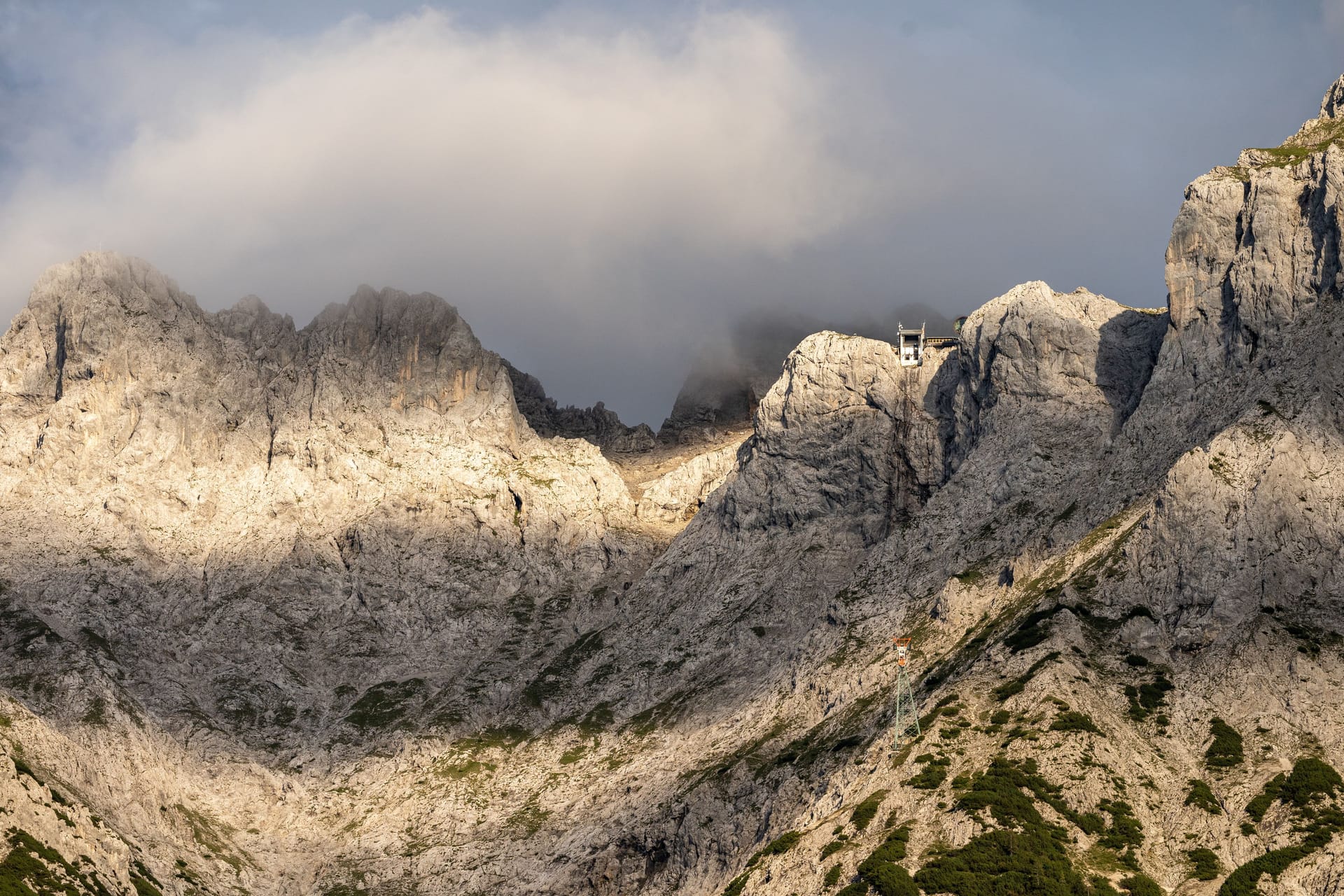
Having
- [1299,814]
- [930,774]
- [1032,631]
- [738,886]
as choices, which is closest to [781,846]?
[738,886]

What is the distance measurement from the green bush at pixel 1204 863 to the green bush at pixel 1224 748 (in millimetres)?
14897

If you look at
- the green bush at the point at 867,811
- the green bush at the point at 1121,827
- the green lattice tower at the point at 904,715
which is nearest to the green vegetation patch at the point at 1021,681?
the green lattice tower at the point at 904,715

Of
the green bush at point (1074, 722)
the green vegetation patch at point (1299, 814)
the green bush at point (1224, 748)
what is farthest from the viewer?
the green bush at point (1074, 722)

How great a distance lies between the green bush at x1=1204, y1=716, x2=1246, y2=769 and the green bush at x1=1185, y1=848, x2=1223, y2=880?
48.9ft

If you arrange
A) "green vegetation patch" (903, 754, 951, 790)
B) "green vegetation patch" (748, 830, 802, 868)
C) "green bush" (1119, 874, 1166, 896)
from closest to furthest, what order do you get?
1. "green bush" (1119, 874, 1166, 896)
2. "green vegetation patch" (903, 754, 951, 790)
3. "green vegetation patch" (748, 830, 802, 868)

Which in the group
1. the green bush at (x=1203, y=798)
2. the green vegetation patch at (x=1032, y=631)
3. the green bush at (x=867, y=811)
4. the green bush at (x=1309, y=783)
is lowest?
the green bush at (x=867, y=811)

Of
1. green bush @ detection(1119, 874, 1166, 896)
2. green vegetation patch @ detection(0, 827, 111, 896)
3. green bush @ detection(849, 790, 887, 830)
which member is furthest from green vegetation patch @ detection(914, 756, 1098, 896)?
green vegetation patch @ detection(0, 827, 111, 896)

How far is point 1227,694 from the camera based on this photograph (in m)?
172

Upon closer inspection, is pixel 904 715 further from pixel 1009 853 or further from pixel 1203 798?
pixel 1203 798

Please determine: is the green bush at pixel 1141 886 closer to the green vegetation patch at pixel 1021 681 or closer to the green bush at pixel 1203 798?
the green bush at pixel 1203 798

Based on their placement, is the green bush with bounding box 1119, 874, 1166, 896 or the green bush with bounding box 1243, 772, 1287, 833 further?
the green bush with bounding box 1243, 772, 1287, 833

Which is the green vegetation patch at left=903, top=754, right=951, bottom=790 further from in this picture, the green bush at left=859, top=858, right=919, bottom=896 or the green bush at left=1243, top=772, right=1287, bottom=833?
the green bush at left=1243, top=772, right=1287, bottom=833

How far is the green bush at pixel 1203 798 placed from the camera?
511 feet

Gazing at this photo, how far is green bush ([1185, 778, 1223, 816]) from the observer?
511 ft
